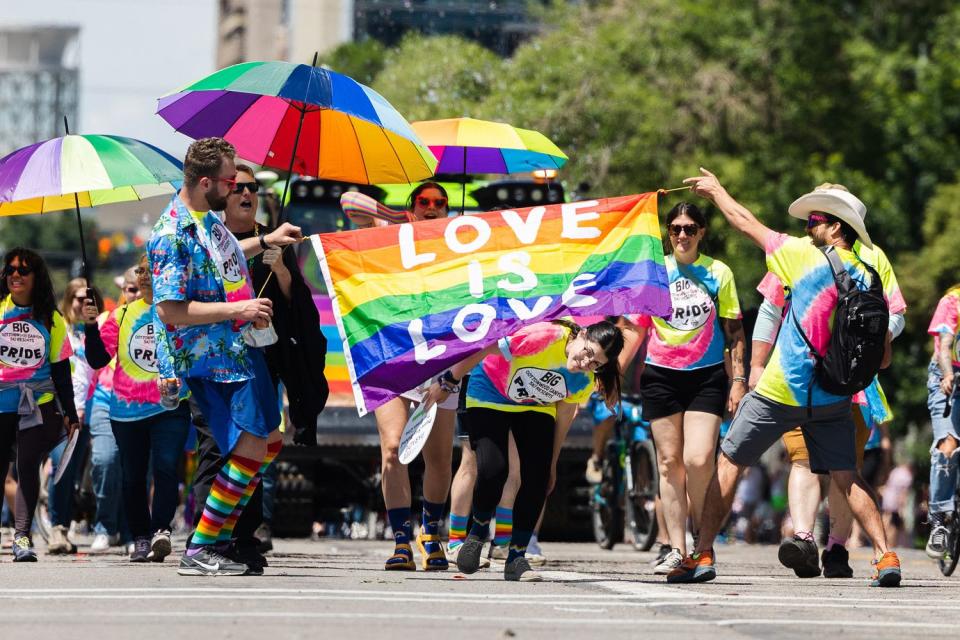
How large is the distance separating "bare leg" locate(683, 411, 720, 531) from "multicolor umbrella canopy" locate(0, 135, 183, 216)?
319cm

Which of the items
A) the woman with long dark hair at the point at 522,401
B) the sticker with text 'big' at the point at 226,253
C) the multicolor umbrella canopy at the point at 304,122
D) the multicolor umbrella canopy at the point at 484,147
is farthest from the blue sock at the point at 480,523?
the multicolor umbrella canopy at the point at 484,147

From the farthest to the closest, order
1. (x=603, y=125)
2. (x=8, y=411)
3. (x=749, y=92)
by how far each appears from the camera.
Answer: (x=749, y=92) → (x=603, y=125) → (x=8, y=411)

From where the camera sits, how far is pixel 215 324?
9.25m

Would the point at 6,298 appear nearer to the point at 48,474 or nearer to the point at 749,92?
the point at 48,474

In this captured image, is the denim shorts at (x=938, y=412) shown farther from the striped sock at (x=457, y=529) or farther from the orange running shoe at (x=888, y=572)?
the striped sock at (x=457, y=529)

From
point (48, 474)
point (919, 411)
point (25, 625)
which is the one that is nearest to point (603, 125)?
point (919, 411)

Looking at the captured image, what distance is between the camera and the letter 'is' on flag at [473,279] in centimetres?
1011

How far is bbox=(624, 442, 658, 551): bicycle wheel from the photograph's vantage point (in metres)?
15.2

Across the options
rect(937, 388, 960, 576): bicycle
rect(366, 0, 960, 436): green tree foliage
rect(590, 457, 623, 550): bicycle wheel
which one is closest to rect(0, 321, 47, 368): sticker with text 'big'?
rect(590, 457, 623, 550): bicycle wheel

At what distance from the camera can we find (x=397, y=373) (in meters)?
10.1

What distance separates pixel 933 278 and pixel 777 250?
25.1 meters

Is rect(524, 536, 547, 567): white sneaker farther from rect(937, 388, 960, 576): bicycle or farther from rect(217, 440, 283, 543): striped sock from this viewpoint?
rect(217, 440, 283, 543): striped sock

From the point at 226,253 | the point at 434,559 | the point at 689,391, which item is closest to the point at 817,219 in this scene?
the point at 689,391

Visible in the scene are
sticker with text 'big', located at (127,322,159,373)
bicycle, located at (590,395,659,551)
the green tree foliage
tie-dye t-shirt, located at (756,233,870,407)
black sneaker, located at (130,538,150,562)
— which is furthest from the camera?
the green tree foliage
